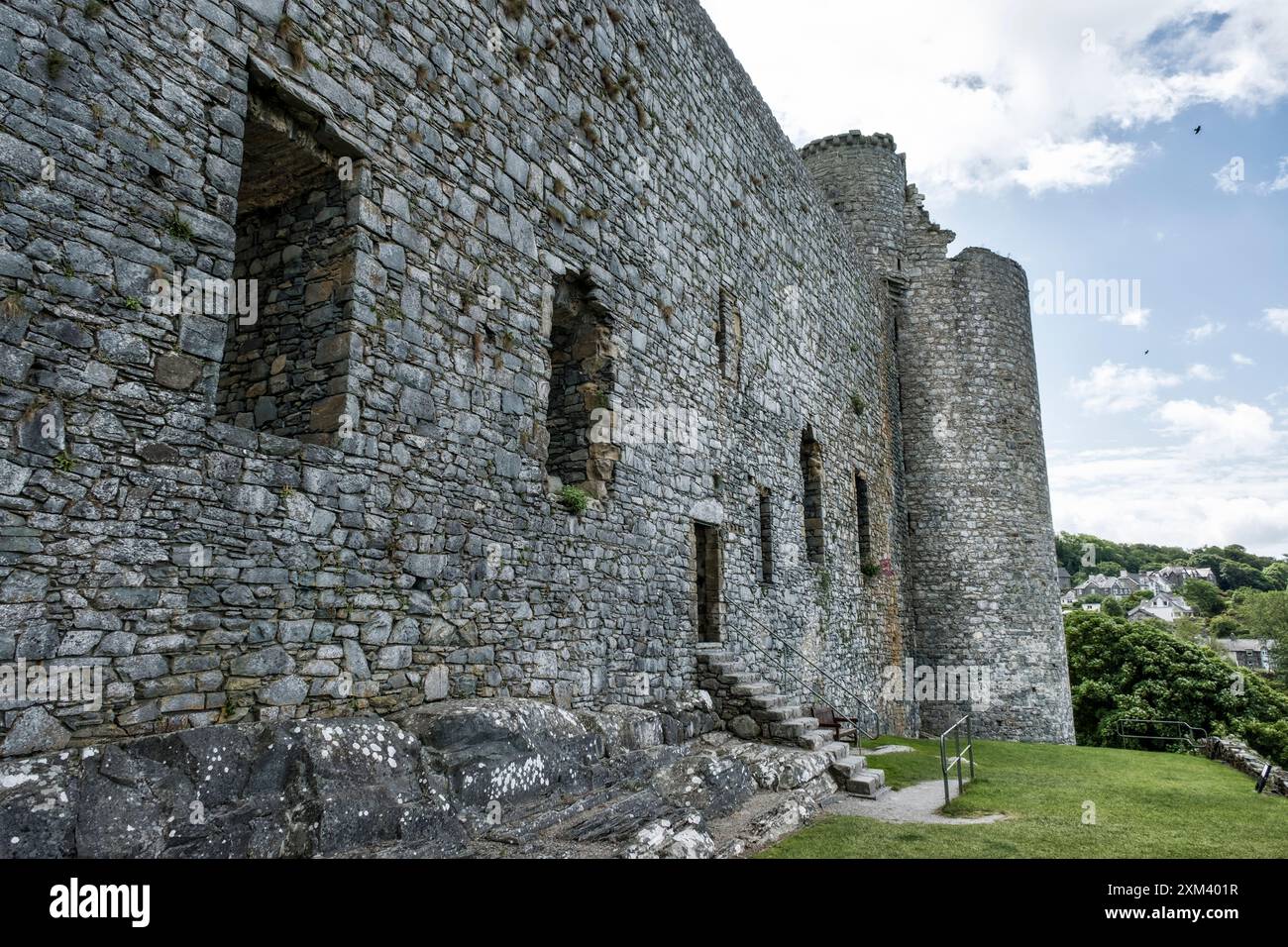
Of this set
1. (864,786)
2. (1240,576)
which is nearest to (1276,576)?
(1240,576)

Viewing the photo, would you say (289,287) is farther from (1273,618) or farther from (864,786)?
(1273,618)

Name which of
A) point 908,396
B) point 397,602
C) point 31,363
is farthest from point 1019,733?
point 31,363

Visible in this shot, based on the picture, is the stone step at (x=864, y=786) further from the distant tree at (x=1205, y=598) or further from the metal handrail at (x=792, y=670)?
the distant tree at (x=1205, y=598)

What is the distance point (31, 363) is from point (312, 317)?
7.28 feet

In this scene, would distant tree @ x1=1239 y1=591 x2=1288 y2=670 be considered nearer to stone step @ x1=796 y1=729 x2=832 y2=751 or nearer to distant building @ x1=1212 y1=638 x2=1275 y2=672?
distant building @ x1=1212 y1=638 x2=1275 y2=672

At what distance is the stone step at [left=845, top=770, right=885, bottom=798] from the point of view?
959 cm

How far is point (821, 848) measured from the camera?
6.95m

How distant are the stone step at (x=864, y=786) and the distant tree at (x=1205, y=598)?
102 meters

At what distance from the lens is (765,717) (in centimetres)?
1019

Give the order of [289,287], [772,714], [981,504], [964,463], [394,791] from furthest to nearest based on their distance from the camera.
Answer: [964,463] → [981,504] → [772,714] → [289,287] → [394,791]

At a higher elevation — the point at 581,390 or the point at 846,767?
the point at 581,390

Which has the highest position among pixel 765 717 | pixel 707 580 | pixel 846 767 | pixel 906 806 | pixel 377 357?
pixel 377 357

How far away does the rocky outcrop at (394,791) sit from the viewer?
4.03 metres

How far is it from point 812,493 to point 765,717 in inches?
245
